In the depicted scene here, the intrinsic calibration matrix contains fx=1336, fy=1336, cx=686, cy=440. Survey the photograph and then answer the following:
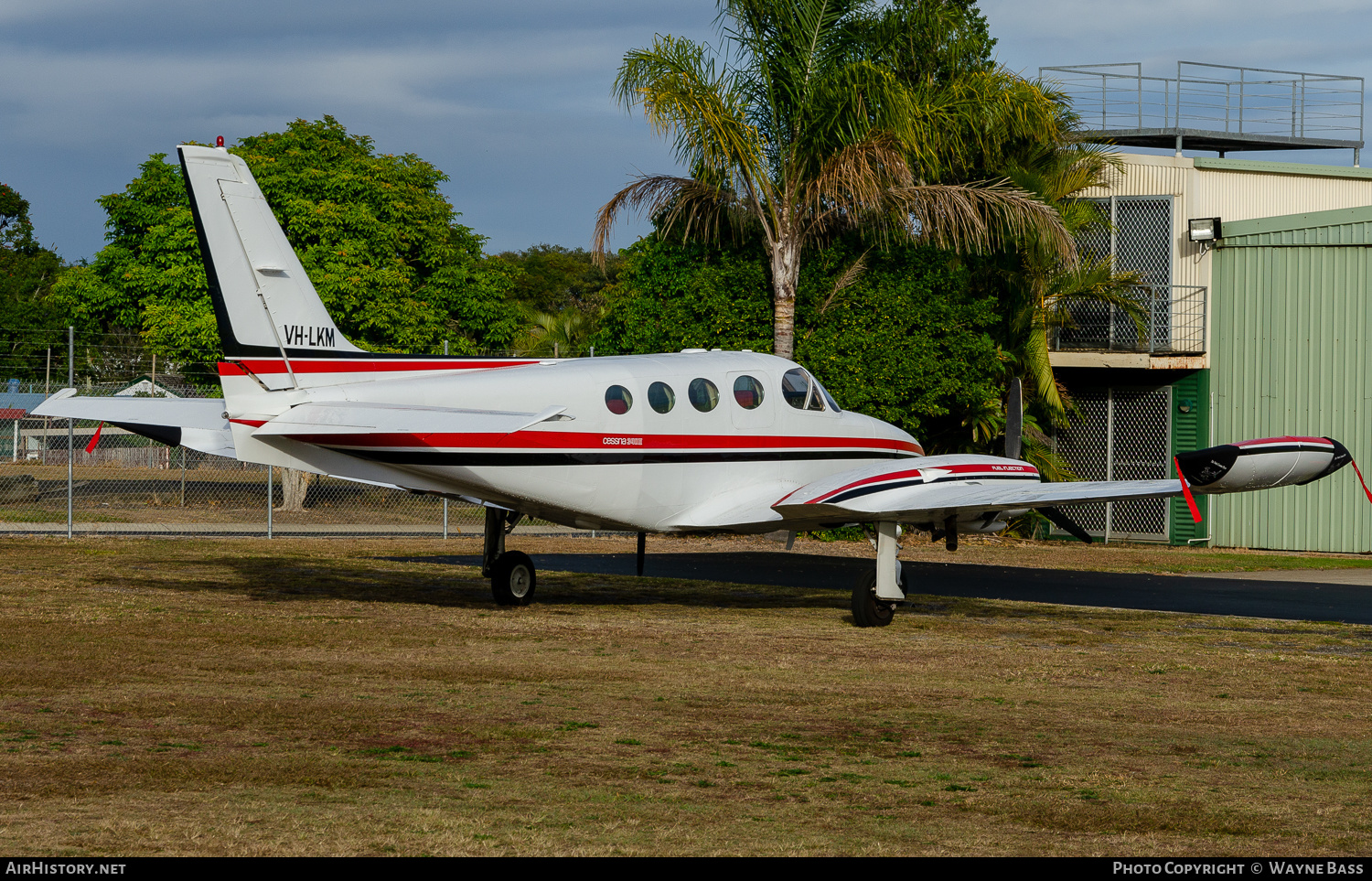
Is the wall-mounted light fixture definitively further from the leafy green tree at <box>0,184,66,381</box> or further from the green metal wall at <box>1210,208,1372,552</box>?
the leafy green tree at <box>0,184,66,381</box>

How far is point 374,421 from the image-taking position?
12750mm

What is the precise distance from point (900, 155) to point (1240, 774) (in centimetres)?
A: 2024

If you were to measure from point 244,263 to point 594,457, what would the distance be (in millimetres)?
4076

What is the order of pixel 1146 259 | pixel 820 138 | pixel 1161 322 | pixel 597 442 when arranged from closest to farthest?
pixel 597 442 → pixel 820 138 → pixel 1161 322 → pixel 1146 259

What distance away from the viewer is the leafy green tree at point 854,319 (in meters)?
28.7

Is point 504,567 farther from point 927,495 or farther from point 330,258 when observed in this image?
point 330,258

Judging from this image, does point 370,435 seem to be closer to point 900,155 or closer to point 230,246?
point 230,246

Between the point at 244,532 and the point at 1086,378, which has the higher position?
the point at 1086,378

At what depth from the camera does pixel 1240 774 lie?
25.9ft

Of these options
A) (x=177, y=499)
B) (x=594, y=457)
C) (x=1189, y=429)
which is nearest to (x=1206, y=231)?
(x=1189, y=429)

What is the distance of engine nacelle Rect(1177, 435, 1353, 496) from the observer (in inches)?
520

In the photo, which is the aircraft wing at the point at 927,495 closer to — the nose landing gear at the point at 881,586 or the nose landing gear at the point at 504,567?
the nose landing gear at the point at 881,586

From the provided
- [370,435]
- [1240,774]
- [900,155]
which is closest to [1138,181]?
[900,155]

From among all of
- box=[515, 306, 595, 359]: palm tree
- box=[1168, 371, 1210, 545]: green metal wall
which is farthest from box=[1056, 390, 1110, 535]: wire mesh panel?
box=[515, 306, 595, 359]: palm tree
